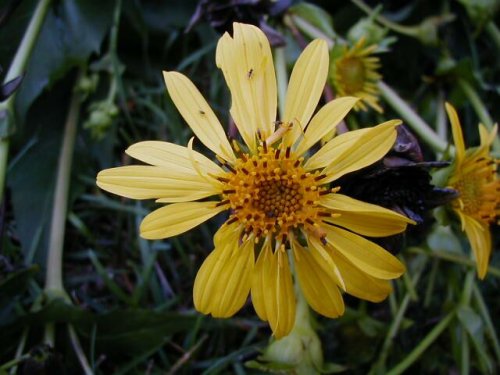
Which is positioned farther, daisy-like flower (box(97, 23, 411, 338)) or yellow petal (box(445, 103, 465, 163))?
Answer: yellow petal (box(445, 103, 465, 163))

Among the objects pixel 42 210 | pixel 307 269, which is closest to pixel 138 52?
pixel 42 210

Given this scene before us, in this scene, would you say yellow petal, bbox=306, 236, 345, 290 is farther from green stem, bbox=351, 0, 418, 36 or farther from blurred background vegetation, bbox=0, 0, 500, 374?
green stem, bbox=351, 0, 418, 36

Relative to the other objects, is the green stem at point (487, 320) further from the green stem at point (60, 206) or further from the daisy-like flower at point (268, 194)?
the green stem at point (60, 206)

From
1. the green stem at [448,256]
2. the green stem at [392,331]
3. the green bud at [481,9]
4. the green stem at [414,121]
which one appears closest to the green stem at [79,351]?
the green stem at [392,331]

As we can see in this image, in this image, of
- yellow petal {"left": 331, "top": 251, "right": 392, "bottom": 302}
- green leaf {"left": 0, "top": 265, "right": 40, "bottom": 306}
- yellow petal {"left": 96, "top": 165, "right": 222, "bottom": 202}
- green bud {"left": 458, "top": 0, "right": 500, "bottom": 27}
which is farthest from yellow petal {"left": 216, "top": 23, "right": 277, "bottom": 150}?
green bud {"left": 458, "top": 0, "right": 500, "bottom": 27}

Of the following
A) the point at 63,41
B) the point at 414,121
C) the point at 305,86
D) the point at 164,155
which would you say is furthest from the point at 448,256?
the point at 63,41

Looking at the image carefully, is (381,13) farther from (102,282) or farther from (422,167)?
(102,282)
